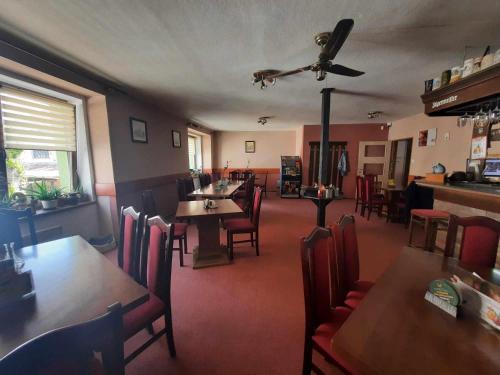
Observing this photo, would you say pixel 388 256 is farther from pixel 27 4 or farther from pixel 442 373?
pixel 27 4

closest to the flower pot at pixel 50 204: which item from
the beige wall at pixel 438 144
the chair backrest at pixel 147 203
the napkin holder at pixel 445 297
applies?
the chair backrest at pixel 147 203

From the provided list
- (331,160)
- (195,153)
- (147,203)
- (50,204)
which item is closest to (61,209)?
(50,204)

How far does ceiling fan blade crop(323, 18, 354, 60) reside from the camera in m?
1.38

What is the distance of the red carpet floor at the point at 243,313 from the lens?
1430 millimetres

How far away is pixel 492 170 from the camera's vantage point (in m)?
2.78

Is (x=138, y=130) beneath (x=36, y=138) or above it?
above

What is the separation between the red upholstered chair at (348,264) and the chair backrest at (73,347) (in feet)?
3.88

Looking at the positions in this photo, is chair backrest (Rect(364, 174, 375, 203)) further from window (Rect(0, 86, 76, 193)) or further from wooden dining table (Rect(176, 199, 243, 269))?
window (Rect(0, 86, 76, 193))

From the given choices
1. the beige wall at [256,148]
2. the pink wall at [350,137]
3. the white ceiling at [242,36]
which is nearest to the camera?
the white ceiling at [242,36]

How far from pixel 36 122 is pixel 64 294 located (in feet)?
8.44

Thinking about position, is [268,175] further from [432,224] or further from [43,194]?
[43,194]

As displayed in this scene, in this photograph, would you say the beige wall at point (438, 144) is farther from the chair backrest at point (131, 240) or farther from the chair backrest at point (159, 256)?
the chair backrest at point (131, 240)

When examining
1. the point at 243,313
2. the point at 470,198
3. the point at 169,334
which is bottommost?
the point at 243,313

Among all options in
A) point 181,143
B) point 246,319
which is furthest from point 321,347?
point 181,143
